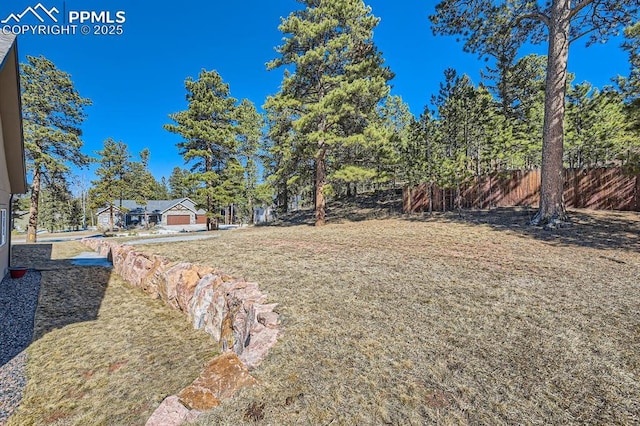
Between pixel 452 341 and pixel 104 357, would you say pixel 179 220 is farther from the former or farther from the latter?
pixel 452 341

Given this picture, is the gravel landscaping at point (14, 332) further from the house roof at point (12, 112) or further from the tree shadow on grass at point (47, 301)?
the house roof at point (12, 112)

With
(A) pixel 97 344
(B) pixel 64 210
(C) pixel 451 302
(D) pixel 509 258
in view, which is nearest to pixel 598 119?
(D) pixel 509 258

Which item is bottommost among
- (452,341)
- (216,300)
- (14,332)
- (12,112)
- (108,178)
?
(14,332)

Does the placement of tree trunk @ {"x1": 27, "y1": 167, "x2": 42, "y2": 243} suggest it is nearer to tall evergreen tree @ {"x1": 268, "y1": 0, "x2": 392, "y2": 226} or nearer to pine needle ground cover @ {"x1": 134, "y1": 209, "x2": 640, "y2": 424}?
tall evergreen tree @ {"x1": 268, "y1": 0, "x2": 392, "y2": 226}

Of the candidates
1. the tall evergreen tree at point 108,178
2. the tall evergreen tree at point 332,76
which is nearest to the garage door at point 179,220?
the tall evergreen tree at point 108,178

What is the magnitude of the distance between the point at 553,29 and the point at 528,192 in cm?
955

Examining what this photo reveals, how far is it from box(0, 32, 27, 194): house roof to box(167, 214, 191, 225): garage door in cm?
3217

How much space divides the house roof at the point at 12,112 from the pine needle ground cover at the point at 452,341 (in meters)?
6.63

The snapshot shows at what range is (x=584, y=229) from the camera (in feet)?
29.3

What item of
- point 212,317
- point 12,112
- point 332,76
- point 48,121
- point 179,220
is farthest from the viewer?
point 179,220

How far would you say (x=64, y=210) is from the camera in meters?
40.8

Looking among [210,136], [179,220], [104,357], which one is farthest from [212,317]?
[179,220]

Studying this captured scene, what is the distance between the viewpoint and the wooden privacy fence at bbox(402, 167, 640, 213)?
1366 centimetres

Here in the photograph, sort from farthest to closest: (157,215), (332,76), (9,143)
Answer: (157,215) → (332,76) → (9,143)
